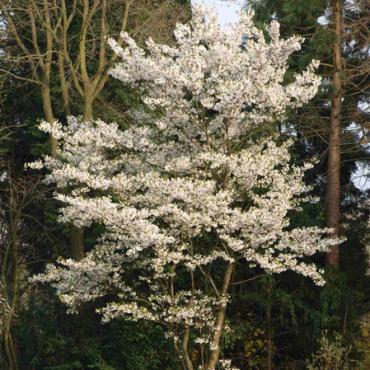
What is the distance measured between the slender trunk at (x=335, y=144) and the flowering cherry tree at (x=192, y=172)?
302 centimetres

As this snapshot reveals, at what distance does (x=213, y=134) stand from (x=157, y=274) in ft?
8.21

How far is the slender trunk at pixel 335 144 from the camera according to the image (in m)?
14.7

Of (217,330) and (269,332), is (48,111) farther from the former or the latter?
(217,330)

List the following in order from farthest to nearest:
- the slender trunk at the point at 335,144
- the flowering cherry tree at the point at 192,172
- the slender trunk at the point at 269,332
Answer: the slender trunk at the point at 335,144 < the slender trunk at the point at 269,332 < the flowering cherry tree at the point at 192,172

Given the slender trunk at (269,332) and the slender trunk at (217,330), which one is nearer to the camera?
the slender trunk at (217,330)

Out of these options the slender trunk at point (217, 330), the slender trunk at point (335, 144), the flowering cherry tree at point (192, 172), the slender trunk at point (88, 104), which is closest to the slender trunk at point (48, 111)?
the slender trunk at point (88, 104)

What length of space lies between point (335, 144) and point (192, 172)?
15.5 feet

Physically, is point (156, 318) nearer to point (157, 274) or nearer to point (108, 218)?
point (157, 274)

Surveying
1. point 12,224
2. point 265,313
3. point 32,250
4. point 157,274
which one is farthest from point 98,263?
point 32,250

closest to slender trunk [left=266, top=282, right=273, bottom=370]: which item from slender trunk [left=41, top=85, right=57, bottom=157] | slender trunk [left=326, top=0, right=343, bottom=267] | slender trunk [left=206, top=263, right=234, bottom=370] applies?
slender trunk [left=326, top=0, right=343, bottom=267]

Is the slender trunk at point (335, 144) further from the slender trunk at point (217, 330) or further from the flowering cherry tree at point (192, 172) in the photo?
the slender trunk at point (217, 330)

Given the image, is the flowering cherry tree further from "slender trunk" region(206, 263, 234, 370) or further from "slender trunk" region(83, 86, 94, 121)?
"slender trunk" region(83, 86, 94, 121)

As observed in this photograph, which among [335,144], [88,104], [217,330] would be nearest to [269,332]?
[217,330]

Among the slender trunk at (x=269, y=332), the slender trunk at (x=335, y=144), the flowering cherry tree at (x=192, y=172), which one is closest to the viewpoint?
the flowering cherry tree at (x=192, y=172)
